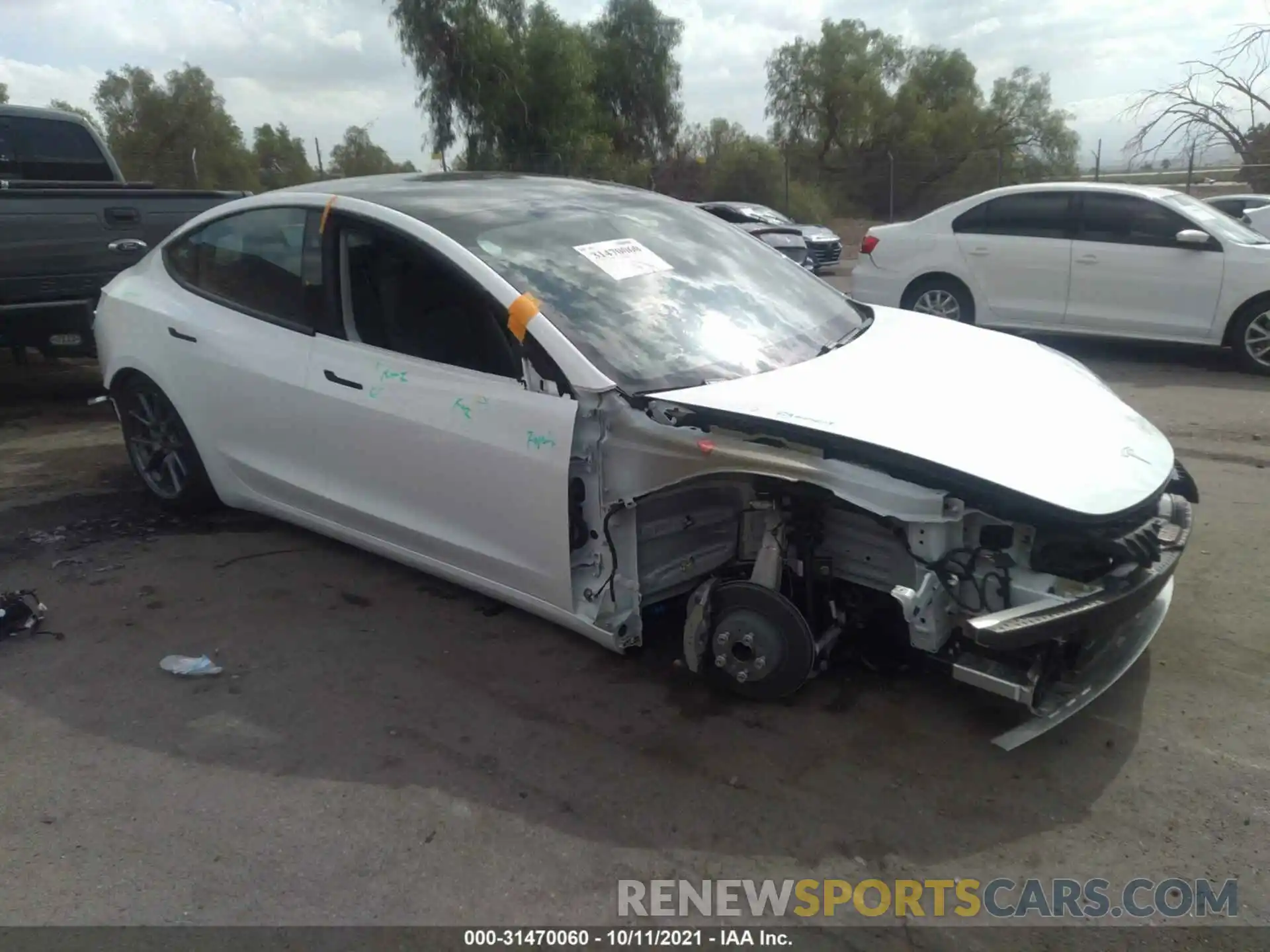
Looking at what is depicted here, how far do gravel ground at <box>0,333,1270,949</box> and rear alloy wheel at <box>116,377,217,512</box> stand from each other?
696 millimetres

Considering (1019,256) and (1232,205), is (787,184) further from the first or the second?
(1019,256)

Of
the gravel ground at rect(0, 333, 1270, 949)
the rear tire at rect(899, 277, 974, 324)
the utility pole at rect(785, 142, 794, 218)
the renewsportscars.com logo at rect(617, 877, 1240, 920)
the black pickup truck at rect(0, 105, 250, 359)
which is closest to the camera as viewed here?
the renewsportscars.com logo at rect(617, 877, 1240, 920)

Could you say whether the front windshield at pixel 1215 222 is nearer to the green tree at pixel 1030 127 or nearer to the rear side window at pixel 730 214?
the rear side window at pixel 730 214

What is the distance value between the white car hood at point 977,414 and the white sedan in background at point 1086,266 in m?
5.63

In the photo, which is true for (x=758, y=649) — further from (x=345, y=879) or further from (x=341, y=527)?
(x=341, y=527)

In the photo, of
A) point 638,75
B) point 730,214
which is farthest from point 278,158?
point 730,214

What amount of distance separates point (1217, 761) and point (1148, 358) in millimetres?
7408

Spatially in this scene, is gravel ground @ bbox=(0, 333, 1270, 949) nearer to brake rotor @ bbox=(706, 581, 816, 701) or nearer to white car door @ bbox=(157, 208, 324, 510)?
brake rotor @ bbox=(706, 581, 816, 701)

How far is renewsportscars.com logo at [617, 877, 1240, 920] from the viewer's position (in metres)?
2.55

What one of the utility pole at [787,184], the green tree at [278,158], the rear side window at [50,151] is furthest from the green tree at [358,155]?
the rear side window at [50,151]

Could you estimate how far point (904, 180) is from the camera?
2984 cm

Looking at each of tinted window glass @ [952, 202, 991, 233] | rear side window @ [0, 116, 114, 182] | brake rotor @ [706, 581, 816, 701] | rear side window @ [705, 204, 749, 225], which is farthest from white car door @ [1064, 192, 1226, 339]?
rear side window @ [705, 204, 749, 225]

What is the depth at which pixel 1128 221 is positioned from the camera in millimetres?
9117
